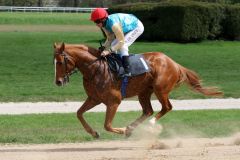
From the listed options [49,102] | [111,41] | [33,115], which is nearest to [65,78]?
[111,41]

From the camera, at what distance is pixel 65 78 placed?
10102mm

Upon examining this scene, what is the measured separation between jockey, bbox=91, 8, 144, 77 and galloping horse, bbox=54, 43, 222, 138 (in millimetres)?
278

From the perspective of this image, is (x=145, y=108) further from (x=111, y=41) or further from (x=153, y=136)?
(x=111, y=41)

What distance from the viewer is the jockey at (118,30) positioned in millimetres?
10328

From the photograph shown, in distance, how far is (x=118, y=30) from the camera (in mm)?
10328

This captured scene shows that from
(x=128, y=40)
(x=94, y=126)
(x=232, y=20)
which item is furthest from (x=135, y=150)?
(x=232, y=20)

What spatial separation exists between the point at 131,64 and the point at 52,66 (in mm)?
12655

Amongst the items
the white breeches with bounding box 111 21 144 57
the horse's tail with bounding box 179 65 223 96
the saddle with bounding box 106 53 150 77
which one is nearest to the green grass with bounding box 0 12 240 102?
the horse's tail with bounding box 179 65 223 96

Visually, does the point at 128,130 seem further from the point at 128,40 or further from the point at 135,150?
the point at 128,40

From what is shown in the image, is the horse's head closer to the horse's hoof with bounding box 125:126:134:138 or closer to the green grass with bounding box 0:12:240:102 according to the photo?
the horse's hoof with bounding box 125:126:134:138

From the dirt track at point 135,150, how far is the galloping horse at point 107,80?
429 mm

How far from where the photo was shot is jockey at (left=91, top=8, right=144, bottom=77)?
10328 millimetres

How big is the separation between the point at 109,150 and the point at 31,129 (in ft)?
9.13

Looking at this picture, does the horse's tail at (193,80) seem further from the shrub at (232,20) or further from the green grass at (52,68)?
the shrub at (232,20)
